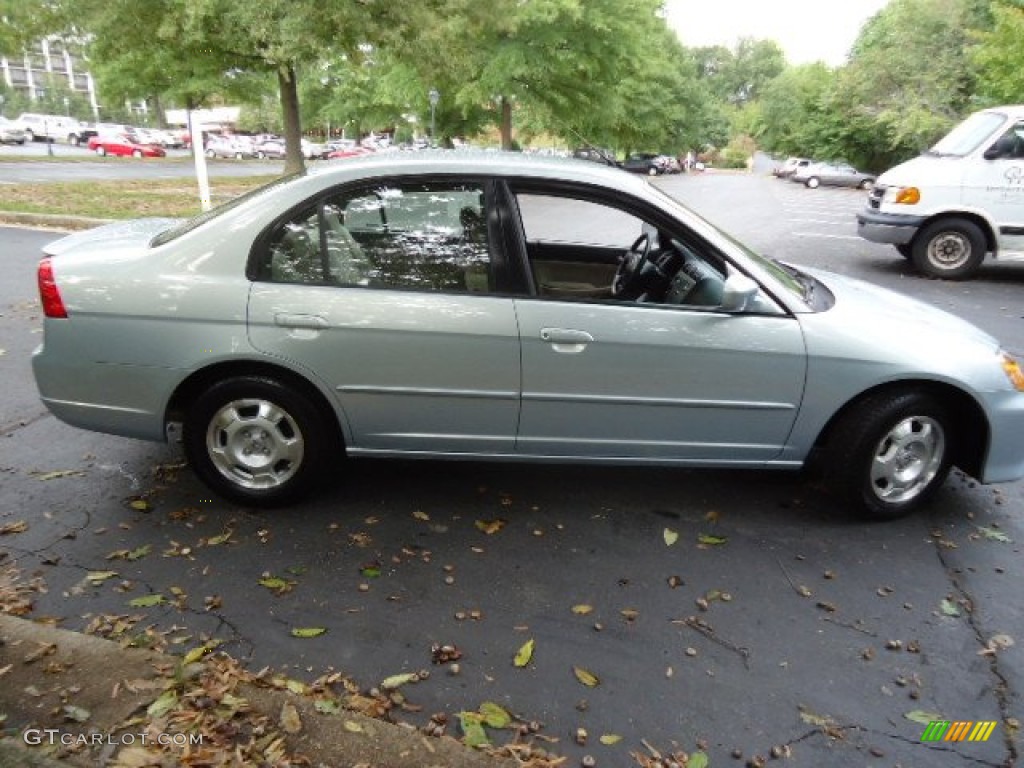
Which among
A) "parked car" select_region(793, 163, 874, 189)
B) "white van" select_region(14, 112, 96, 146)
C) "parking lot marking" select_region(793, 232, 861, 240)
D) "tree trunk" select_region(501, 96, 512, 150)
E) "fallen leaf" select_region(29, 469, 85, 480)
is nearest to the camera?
"fallen leaf" select_region(29, 469, 85, 480)

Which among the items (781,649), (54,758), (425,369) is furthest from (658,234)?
(54,758)

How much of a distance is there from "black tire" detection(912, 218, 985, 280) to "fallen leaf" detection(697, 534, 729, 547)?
813 centimetres

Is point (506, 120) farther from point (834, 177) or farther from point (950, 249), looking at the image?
point (834, 177)

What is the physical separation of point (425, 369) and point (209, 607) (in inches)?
51.4

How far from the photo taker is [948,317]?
391cm

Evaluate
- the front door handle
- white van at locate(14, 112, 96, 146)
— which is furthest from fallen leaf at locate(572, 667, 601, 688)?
white van at locate(14, 112, 96, 146)

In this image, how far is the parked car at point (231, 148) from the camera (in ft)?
167

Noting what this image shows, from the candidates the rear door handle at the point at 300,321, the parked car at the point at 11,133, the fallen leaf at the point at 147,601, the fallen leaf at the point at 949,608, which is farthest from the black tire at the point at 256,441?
the parked car at the point at 11,133

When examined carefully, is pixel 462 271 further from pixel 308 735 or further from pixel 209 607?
pixel 308 735

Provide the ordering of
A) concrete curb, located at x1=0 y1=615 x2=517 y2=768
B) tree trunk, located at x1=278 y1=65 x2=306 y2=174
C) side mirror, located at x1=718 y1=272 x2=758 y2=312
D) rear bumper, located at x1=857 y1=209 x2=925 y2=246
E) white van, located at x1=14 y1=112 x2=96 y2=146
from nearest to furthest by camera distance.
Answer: concrete curb, located at x1=0 y1=615 x2=517 y2=768 → side mirror, located at x1=718 y1=272 x2=758 y2=312 → rear bumper, located at x1=857 y1=209 x2=925 y2=246 → tree trunk, located at x1=278 y1=65 x2=306 y2=174 → white van, located at x1=14 y1=112 x2=96 y2=146

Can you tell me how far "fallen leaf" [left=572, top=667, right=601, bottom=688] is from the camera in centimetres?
263

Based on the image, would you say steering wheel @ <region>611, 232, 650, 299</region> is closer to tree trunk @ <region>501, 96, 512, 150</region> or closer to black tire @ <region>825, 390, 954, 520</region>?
black tire @ <region>825, 390, 954, 520</region>

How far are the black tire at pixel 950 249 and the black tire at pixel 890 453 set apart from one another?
24.1 ft

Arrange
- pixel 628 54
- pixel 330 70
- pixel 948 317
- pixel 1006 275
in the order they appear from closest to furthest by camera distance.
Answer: pixel 948 317
pixel 1006 275
pixel 628 54
pixel 330 70
